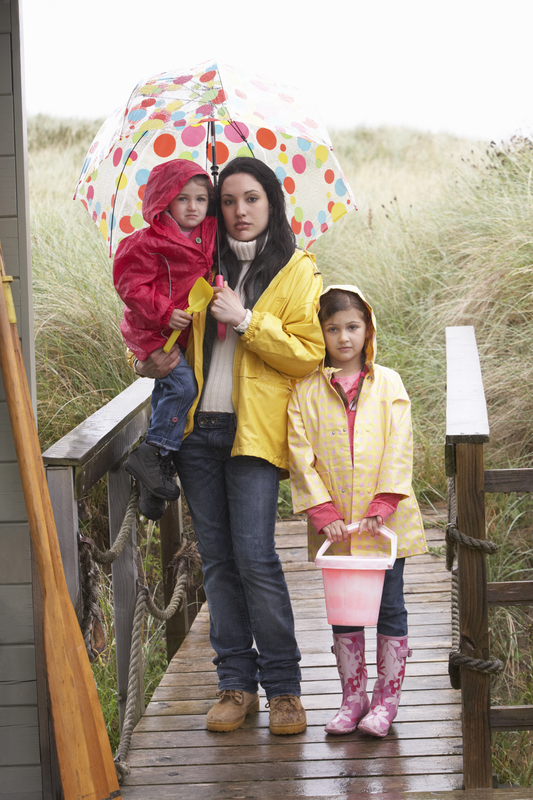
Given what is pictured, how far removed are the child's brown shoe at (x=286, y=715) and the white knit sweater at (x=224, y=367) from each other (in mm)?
1001

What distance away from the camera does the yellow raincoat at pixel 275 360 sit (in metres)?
2.51

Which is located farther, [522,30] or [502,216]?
[522,30]

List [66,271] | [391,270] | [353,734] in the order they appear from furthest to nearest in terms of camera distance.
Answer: [391,270]
[66,271]
[353,734]

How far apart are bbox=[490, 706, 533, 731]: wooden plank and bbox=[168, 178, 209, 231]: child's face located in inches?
67.6

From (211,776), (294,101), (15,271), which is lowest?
(211,776)

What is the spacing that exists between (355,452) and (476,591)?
54 cm

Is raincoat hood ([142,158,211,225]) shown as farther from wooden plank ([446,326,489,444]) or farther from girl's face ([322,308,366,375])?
wooden plank ([446,326,489,444])

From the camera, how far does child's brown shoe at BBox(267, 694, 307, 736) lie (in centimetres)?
274

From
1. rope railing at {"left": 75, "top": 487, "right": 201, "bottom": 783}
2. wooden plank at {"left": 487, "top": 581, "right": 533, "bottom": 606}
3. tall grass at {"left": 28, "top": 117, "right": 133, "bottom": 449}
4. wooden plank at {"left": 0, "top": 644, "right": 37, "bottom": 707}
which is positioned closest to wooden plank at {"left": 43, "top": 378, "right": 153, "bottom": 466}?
rope railing at {"left": 75, "top": 487, "right": 201, "bottom": 783}

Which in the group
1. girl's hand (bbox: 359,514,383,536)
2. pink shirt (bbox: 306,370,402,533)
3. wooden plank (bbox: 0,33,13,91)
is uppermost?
wooden plank (bbox: 0,33,13,91)

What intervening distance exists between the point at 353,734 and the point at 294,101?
2.09 m

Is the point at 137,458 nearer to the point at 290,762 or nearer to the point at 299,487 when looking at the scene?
the point at 299,487

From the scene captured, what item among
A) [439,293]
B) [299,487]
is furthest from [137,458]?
[439,293]

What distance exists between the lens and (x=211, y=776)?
259 cm
